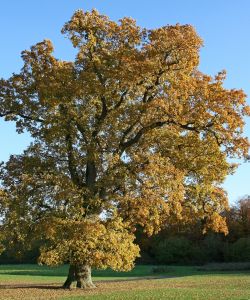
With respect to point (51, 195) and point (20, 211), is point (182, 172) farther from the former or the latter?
point (20, 211)

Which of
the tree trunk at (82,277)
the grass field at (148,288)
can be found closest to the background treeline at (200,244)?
the grass field at (148,288)

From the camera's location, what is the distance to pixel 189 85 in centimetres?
2786

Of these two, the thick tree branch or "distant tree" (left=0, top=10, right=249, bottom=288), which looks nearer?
"distant tree" (left=0, top=10, right=249, bottom=288)

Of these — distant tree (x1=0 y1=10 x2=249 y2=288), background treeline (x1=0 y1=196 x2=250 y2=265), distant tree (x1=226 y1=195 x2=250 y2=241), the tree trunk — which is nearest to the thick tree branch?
distant tree (x1=0 y1=10 x2=249 y2=288)

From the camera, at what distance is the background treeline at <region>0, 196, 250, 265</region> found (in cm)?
6719

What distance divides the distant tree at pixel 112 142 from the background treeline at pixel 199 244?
118 feet

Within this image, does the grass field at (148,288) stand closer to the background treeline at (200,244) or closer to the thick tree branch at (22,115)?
the background treeline at (200,244)

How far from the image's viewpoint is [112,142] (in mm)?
29312

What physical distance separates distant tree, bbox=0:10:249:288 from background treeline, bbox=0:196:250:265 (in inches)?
1420

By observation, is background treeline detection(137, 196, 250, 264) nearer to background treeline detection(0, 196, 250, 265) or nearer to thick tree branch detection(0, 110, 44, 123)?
background treeline detection(0, 196, 250, 265)

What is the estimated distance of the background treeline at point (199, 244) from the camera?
67188mm

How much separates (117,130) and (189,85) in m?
5.14

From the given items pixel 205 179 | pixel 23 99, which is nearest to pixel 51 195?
pixel 23 99

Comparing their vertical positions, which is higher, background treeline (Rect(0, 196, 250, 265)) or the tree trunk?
background treeline (Rect(0, 196, 250, 265))
